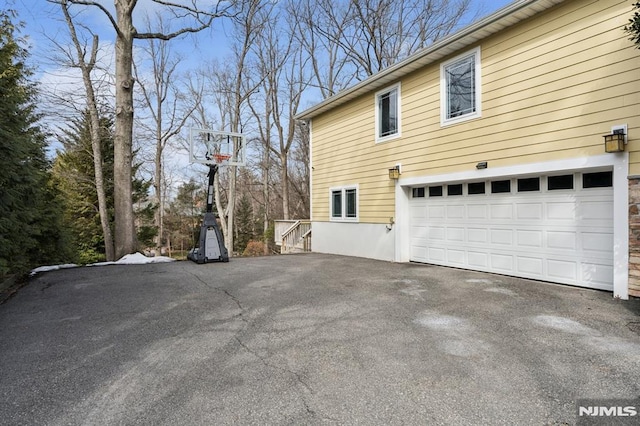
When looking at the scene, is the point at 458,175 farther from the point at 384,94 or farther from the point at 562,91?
the point at 384,94

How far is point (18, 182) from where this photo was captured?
17.8ft

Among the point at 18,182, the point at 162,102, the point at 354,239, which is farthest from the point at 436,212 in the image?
the point at 162,102

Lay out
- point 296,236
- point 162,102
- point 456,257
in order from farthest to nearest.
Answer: point 162,102
point 296,236
point 456,257

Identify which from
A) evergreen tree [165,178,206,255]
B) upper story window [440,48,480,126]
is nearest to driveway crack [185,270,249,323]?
upper story window [440,48,480,126]

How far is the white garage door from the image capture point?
5.18 meters

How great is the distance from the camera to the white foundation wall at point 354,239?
882 cm

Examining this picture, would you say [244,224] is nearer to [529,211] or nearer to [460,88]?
[460,88]

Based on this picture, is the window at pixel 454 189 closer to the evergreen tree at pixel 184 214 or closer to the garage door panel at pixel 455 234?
the garage door panel at pixel 455 234

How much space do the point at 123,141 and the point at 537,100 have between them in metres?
9.04

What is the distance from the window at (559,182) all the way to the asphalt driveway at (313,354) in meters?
1.56

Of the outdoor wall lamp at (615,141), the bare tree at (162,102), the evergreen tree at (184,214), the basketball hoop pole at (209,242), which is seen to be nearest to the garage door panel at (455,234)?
the outdoor wall lamp at (615,141)

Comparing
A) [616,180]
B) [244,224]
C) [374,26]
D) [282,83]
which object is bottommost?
[244,224]

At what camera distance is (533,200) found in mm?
5965

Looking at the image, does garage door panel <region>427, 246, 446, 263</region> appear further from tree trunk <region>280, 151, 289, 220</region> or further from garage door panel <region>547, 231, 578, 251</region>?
tree trunk <region>280, 151, 289, 220</region>
